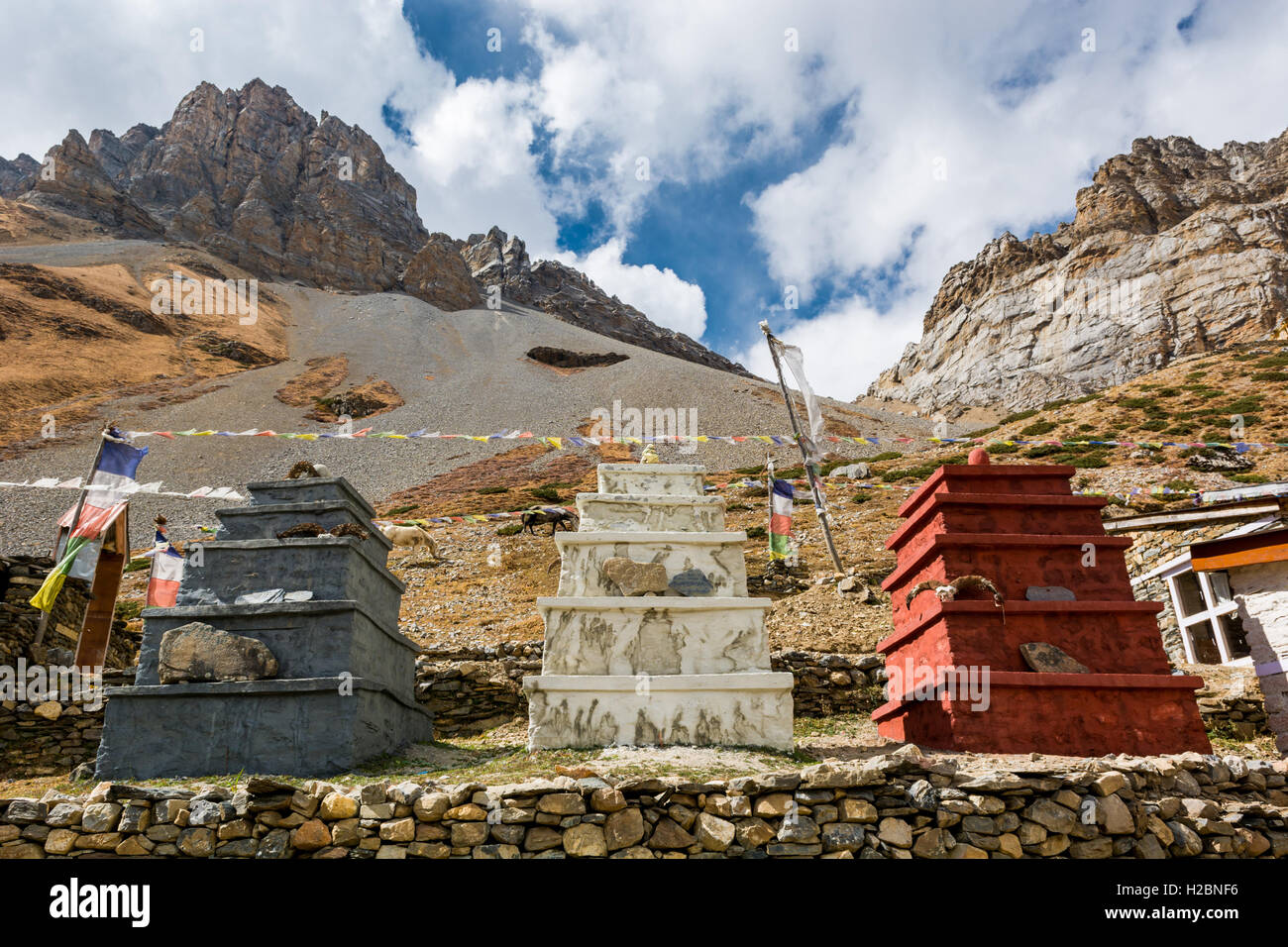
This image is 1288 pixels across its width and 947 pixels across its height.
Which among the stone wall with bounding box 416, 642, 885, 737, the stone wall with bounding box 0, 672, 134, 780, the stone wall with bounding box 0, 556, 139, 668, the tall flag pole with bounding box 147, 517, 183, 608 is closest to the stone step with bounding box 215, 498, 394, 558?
the stone wall with bounding box 416, 642, 885, 737

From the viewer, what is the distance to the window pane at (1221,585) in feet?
38.2

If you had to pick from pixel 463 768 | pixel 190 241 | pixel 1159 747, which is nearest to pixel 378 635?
pixel 463 768

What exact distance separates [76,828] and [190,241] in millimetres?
115069

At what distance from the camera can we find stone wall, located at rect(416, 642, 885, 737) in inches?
464

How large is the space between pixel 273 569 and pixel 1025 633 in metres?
8.41

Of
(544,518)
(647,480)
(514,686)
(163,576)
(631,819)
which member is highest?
(544,518)

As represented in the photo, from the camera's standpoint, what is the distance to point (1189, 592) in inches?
512

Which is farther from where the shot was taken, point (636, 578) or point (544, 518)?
point (544, 518)

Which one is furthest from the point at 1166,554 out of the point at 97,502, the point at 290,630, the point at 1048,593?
the point at 97,502

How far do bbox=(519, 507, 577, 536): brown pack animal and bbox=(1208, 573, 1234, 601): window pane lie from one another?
1965 centimetres

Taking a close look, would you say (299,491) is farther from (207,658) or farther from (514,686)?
(514,686)

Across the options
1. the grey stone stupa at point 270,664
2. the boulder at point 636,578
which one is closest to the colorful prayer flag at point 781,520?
the boulder at point 636,578

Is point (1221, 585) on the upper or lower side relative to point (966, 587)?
lower
